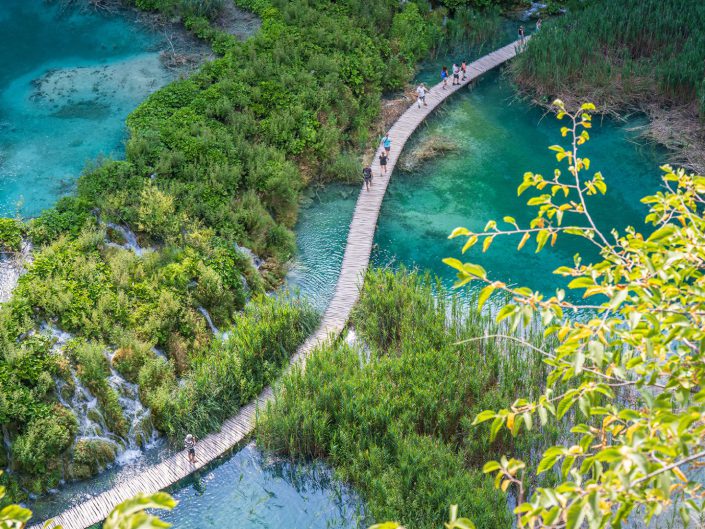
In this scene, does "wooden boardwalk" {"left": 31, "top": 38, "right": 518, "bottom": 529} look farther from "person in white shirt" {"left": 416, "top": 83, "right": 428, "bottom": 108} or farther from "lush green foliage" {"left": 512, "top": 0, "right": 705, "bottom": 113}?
"lush green foliage" {"left": 512, "top": 0, "right": 705, "bottom": 113}

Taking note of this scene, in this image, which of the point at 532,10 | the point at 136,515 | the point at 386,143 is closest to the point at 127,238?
the point at 386,143

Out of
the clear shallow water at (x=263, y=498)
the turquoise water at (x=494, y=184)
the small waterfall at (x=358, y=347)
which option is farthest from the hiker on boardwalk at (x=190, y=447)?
the turquoise water at (x=494, y=184)

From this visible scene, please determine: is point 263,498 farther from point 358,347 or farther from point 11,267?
point 11,267

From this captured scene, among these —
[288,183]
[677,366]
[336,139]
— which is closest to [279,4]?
[336,139]

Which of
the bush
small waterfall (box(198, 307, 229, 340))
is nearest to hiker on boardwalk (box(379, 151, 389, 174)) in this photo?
small waterfall (box(198, 307, 229, 340))

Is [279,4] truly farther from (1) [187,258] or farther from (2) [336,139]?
(1) [187,258]

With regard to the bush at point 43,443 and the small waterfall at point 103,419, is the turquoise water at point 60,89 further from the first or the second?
the bush at point 43,443

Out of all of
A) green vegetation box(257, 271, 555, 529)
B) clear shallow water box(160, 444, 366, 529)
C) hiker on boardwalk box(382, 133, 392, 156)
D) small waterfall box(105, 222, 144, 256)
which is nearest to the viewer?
green vegetation box(257, 271, 555, 529)
